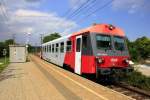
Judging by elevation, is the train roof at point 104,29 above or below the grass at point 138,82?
above

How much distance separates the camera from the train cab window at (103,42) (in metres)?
15.6

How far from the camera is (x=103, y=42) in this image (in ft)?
51.9

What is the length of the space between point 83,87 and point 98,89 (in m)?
0.89

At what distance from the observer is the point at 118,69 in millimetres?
15367

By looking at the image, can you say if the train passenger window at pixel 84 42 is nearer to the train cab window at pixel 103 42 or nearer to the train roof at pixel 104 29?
the train roof at pixel 104 29

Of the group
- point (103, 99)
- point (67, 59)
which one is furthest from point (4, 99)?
point (67, 59)

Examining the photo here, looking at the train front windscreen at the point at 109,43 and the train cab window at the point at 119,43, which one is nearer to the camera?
the train front windscreen at the point at 109,43

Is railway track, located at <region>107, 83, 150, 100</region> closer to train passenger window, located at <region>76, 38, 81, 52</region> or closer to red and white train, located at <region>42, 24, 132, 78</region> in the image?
red and white train, located at <region>42, 24, 132, 78</region>

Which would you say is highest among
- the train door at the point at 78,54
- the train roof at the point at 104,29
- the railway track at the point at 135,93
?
the train roof at the point at 104,29

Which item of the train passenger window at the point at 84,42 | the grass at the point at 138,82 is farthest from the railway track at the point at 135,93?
the train passenger window at the point at 84,42

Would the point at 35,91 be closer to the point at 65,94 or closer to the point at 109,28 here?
the point at 65,94

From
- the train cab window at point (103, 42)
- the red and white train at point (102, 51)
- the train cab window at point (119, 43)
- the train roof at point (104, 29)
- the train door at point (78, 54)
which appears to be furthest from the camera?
the train door at point (78, 54)

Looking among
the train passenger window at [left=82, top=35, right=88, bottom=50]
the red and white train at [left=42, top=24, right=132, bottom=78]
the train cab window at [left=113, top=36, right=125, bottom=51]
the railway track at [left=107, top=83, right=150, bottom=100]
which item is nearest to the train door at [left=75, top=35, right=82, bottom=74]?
the red and white train at [left=42, top=24, right=132, bottom=78]

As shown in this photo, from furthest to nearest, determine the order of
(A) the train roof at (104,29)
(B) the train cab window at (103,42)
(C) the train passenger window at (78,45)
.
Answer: (C) the train passenger window at (78,45)
(A) the train roof at (104,29)
(B) the train cab window at (103,42)
